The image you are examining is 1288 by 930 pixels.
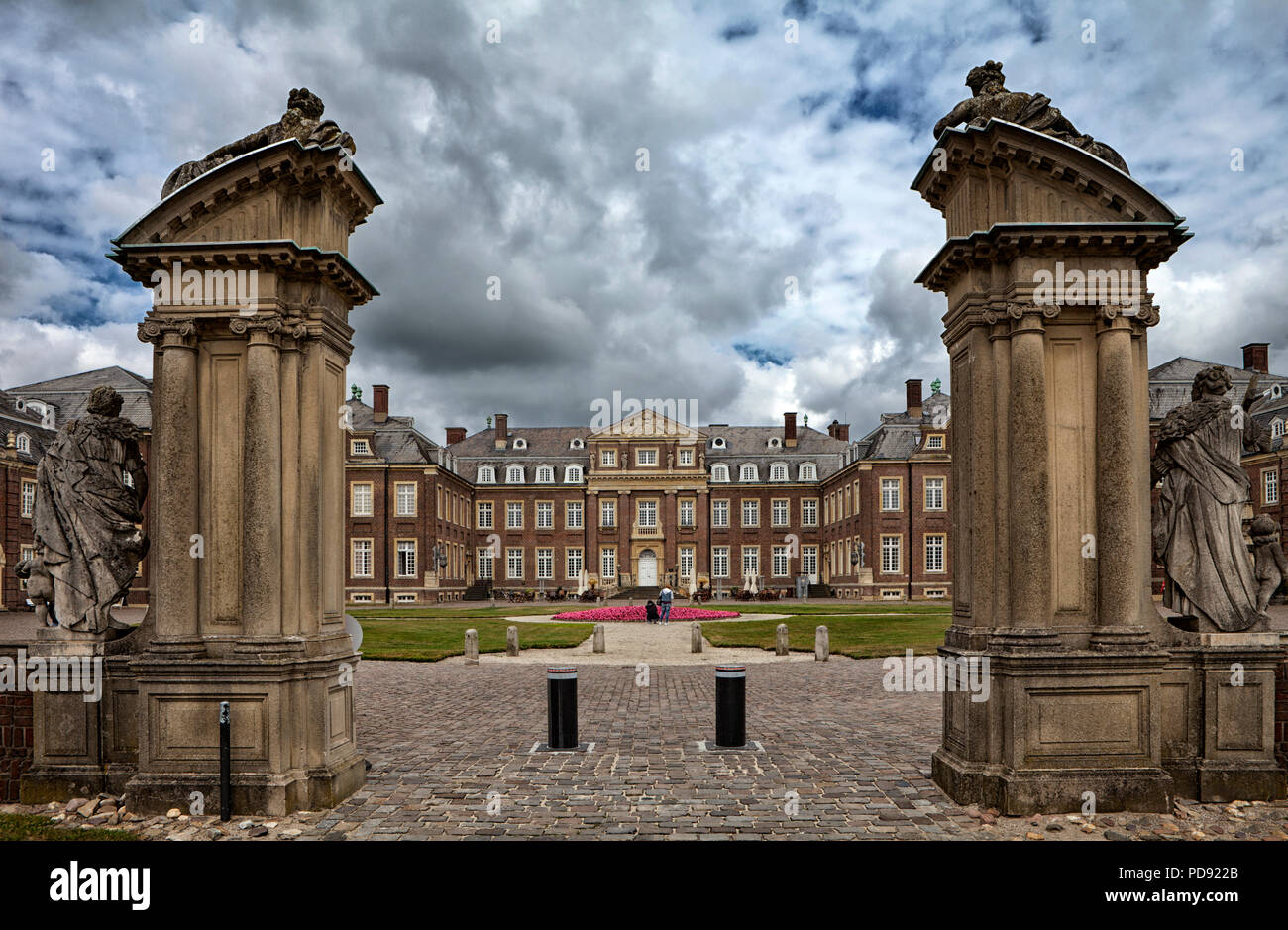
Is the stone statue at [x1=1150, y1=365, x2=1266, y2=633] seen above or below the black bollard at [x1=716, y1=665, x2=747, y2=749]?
above

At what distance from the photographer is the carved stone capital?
26.2 feet

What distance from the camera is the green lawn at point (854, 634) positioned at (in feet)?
69.5

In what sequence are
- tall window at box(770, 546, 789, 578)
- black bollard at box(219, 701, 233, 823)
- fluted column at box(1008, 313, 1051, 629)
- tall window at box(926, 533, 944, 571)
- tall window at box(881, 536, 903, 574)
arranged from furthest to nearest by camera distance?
1. tall window at box(770, 546, 789, 578)
2. tall window at box(926, 533, 944, 571)
3. tall window at box(881, 536, 903, 574)
4. fluted column at box(1008, 313, 1051, 629)
5. black bollard at box(219, 701, 233, 823)

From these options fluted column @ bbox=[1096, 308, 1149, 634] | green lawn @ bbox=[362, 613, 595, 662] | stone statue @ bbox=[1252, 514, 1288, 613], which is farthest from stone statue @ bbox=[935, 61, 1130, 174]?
green lawn @ bbox=[362, 613, 595, 662]

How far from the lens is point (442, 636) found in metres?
26.5

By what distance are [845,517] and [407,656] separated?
4084cm

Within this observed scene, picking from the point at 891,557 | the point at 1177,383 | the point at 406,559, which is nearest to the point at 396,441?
the point at 406,559

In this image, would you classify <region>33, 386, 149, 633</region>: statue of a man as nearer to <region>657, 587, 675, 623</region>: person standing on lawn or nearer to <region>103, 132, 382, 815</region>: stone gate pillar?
<region>103, 132, 382, 815</region>: stone gate pillar

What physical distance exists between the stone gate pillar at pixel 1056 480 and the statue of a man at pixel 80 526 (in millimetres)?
8159

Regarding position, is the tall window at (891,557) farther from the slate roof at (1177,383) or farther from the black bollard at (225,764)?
the black bollard at (225,764)

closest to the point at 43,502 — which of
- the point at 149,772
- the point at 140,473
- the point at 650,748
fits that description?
the point at 140,473

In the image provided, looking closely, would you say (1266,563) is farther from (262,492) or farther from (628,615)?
(628,615)

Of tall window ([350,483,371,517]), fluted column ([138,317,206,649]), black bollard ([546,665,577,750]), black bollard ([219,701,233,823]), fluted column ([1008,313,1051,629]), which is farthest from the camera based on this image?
tall window ([350,483,371,517])

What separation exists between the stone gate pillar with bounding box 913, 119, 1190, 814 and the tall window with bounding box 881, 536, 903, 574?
45.3m
